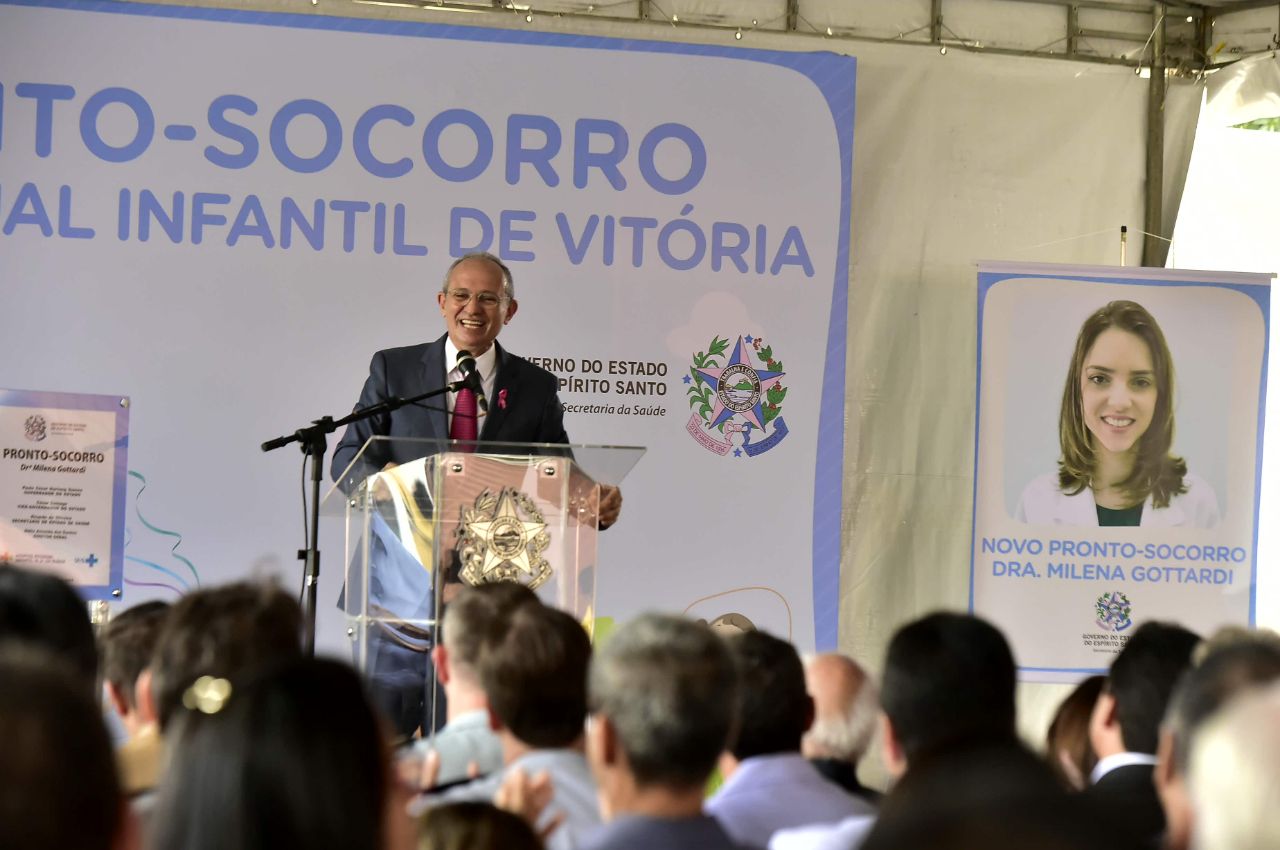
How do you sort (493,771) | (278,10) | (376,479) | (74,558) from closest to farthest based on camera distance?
(493,771), (376,479), (74,558), (278,10)

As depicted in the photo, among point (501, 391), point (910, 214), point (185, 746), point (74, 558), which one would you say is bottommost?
point (74, 558)

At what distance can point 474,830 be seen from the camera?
1.70 m

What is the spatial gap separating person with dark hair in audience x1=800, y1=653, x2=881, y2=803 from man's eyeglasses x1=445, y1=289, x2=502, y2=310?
10.5 ft

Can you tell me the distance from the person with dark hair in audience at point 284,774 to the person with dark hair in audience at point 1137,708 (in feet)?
5.93

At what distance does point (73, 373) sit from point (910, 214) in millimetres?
3786

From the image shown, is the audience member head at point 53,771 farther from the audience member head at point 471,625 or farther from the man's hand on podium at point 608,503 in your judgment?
the man's hand on podium at point 608,503

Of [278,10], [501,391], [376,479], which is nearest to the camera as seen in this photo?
Answer: [376,479]

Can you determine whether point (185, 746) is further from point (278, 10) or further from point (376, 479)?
point (278, 10)

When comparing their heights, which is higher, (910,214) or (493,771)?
(910,214)

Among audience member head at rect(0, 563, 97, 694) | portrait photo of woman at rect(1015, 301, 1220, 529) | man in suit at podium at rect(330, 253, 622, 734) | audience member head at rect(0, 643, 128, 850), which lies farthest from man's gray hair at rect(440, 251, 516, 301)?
audience member head at rect(0, 643, 128, 850)

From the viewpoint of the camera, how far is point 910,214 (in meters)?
7.07

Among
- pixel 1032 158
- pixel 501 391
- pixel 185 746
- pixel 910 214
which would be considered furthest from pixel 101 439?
pixel 185 746

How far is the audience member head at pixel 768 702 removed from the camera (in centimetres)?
275

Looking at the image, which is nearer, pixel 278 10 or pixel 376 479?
pixel 376 479
